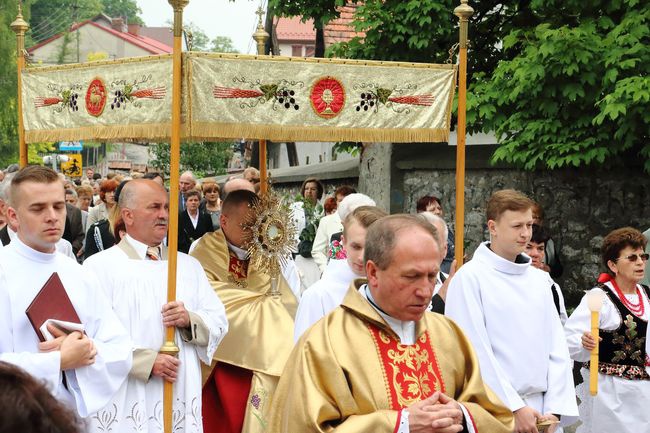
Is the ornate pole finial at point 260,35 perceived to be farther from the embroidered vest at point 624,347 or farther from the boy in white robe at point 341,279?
the embroidered vest at point 624,347

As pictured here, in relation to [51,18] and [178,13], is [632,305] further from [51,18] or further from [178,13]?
[51,18]

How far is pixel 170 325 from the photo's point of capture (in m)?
5.89

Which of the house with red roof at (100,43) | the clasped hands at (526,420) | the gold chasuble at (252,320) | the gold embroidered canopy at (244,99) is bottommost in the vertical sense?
the clasped hands at (526,420)

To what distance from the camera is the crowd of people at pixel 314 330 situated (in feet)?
12.7

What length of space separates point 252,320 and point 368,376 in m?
3.15

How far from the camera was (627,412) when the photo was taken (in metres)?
7.43

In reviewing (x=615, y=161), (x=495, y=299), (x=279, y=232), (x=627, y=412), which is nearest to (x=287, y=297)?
(x=279, y=232)

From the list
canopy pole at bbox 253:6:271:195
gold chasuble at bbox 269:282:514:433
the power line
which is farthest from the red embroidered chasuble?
the power line

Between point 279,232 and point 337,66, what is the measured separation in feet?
4.22

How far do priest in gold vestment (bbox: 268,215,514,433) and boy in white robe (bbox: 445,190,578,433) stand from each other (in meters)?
1.58

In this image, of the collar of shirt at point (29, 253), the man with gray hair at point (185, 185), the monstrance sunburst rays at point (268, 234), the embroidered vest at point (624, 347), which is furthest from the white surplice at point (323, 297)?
the man with gray hair at point (185, 185)

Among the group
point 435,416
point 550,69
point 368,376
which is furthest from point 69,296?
point 550,69

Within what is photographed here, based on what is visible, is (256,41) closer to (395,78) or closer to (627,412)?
(395,78)

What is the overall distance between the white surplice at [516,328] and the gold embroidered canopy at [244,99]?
44.7 inches
